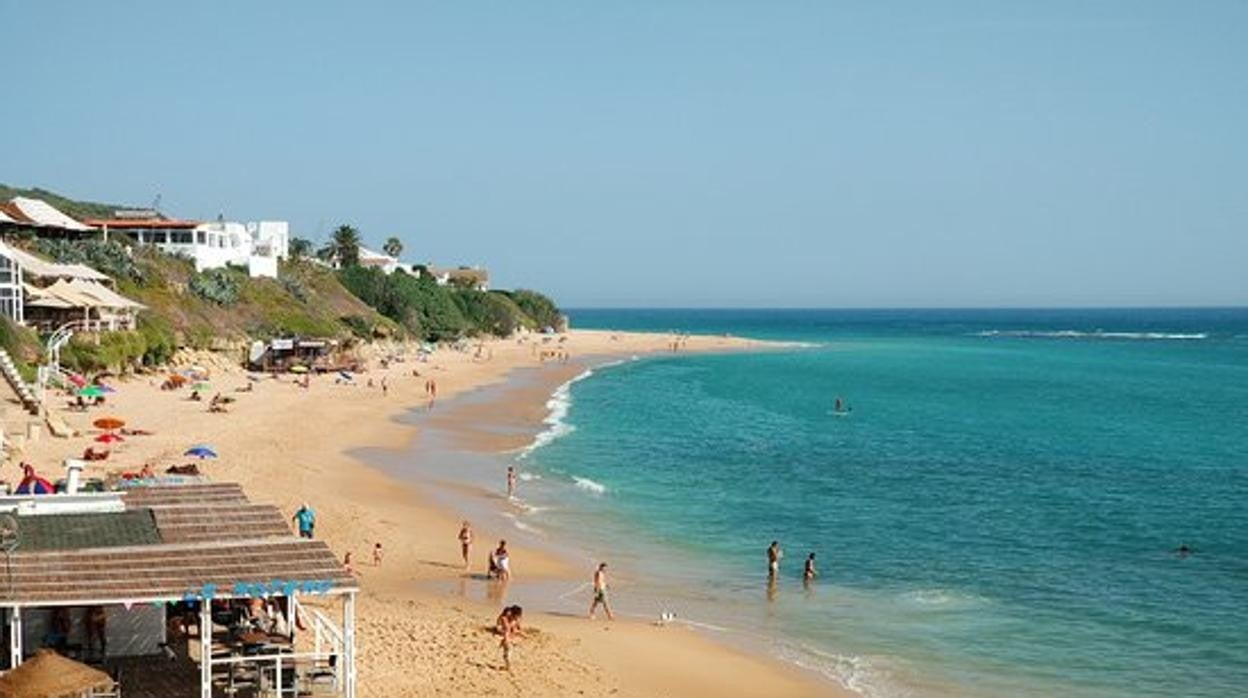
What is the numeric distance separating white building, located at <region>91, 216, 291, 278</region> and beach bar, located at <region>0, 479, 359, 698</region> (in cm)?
6609

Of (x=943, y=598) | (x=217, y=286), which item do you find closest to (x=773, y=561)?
(x=943, y=598)

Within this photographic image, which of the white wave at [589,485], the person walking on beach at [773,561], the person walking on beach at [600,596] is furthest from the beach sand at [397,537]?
the person walking on beach at [773,561]

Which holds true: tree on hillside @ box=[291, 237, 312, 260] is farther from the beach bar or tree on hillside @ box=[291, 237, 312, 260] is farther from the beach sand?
the beach bar

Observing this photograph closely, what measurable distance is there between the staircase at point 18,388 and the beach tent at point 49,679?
88.4 ft

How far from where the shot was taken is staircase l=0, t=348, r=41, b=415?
38.5 m

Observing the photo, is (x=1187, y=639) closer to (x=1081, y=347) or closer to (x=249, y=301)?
(x=249, y=301)

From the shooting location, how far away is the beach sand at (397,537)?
1948 centimetres

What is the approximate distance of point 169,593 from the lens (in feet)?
47.1

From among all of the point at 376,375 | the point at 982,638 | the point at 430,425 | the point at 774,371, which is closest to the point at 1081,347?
the point at 774,371

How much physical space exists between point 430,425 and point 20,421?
62.1 ft

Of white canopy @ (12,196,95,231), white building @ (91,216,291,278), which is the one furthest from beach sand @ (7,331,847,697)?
white building @ (91,216,291,278)

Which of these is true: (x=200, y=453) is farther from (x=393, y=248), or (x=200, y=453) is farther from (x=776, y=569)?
(x=393, y=248)

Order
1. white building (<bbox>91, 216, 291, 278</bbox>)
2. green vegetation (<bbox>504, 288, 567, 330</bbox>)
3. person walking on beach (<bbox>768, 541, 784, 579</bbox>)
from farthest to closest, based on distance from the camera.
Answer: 1. green vegetation (<bbox>504, 288, 567, 330</bbox>)
2. white building (<bbox>91, 216, 291, 278</bbox>)
3. person walking on beach (<bbox>768, 541, 784, 579</bbox>)

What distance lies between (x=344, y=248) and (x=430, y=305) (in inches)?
652
